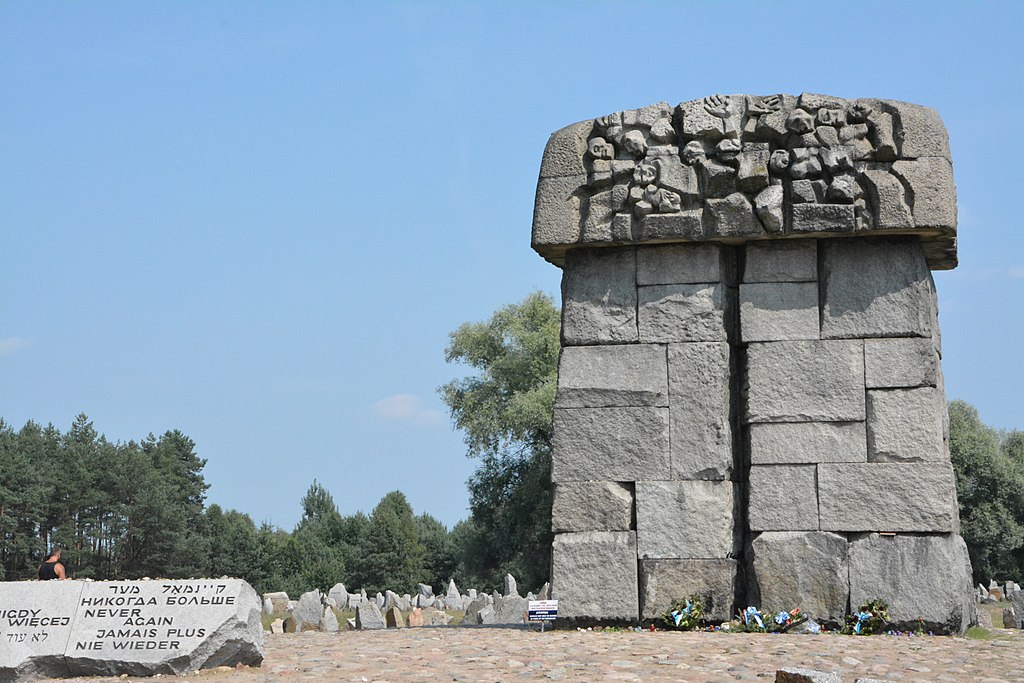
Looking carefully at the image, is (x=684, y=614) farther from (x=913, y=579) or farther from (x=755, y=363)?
(x=755, y=363)

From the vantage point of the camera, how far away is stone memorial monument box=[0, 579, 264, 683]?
311 inches

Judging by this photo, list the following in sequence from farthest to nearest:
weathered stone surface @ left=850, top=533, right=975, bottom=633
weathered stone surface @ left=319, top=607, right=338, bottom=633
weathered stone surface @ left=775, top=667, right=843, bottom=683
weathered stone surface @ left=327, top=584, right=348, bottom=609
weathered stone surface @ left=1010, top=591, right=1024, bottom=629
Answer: weathered stone surface @ left=327, top=584, right=348, bottom=609
weathered stone surface @ left=319, top=607, right=338, bottom=633
weathered stone surface @ left=1010, top=591, right=1024, bottom=629
weathered stone surface @ left=850, top=533, right=975, bottom=633
weathered stone surface @ left=775, top=667, right=843, bottom=683

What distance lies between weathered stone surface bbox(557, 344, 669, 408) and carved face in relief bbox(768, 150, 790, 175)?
173cm

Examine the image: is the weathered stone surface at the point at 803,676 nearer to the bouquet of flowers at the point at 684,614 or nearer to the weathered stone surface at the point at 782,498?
the bouquet of flowers at the point at 684,614

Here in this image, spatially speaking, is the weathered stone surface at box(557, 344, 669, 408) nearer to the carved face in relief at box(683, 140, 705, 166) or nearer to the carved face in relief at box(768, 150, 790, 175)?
the carved face in relief at box(683, 140, 705, 166)

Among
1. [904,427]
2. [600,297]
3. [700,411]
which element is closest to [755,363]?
[700,411]

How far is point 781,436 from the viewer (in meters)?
10.0

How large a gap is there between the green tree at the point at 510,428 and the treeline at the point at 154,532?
44.3 inches

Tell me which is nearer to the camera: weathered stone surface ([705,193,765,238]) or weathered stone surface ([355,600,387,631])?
weathered stone surface ([705,193,765,238])

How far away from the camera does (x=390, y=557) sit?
4444 centimetres

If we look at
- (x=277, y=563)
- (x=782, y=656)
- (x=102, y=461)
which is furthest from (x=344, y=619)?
(x=277, y=563)

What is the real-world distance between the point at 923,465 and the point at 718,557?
5.78 ft

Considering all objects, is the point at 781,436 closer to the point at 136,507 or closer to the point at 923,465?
the point at 923,465

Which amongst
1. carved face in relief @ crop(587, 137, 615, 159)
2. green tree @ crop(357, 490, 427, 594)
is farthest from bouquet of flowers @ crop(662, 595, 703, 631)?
green tree @ crop(357, 490, 427, 594)
